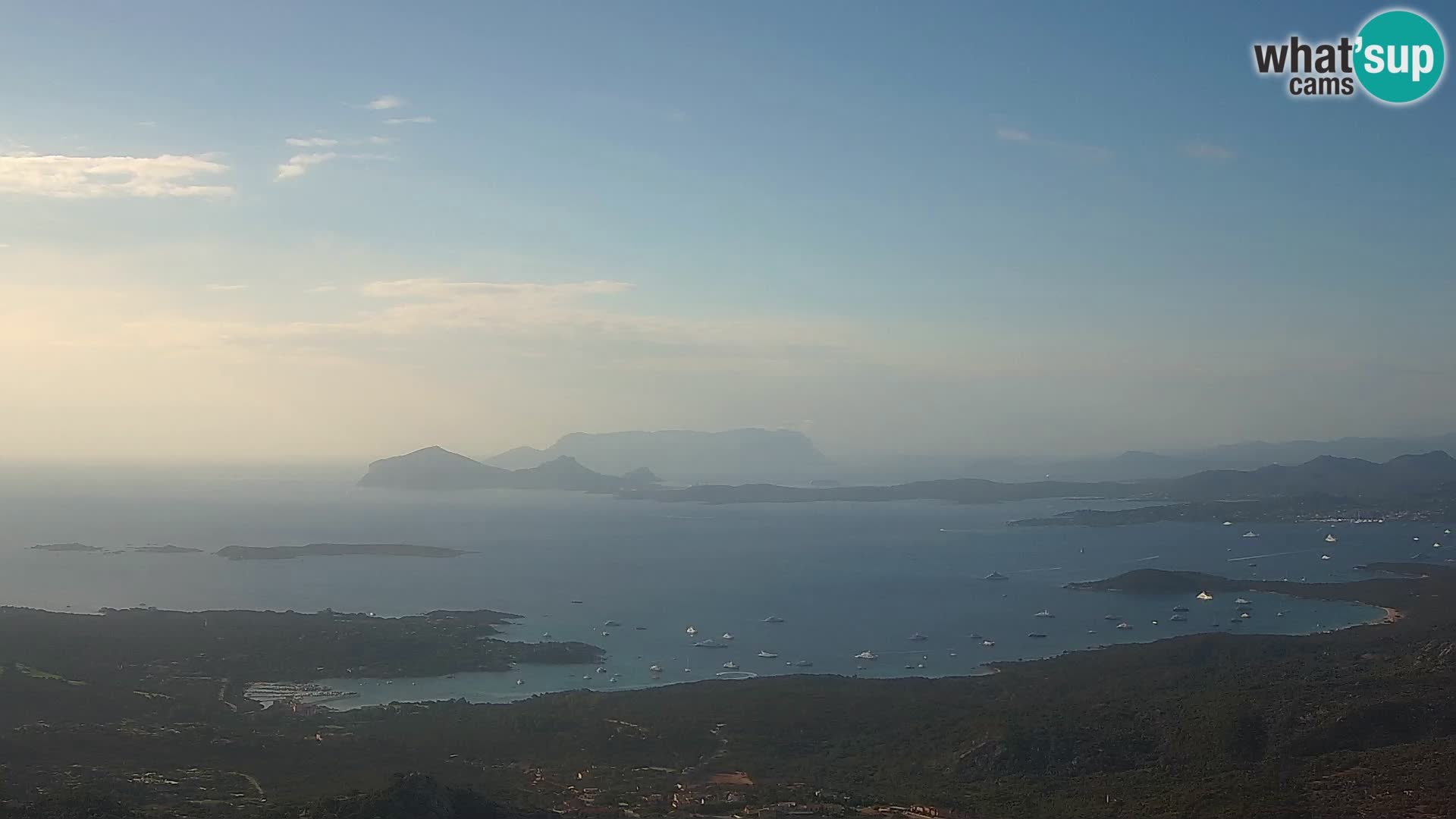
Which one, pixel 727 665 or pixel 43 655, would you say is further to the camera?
pixel 727 665

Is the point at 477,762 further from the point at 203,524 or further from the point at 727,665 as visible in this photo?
the point at 203,524

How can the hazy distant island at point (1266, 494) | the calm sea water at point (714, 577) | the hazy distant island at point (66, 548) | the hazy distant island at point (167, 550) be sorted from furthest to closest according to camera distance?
the hazy distant island at point (1266, 494), the hazy distant island at point (66, 548), the hazy distant island at point (167, 550), the calm sea water at point (714, 577)

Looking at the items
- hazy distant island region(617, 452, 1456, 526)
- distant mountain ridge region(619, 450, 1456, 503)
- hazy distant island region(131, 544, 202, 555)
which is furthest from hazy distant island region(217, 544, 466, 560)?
distant mountain ridge region(619, 450, 1456, 503)

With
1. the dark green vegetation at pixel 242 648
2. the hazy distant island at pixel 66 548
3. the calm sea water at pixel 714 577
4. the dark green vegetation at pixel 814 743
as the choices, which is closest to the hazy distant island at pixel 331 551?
the calm sea water at pixel 714 577

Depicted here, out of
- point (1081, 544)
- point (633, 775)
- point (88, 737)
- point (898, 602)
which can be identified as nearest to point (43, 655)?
point (88, 737)

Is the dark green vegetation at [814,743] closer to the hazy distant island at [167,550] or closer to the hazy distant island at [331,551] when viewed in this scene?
the hazy distant island at [331,551]
